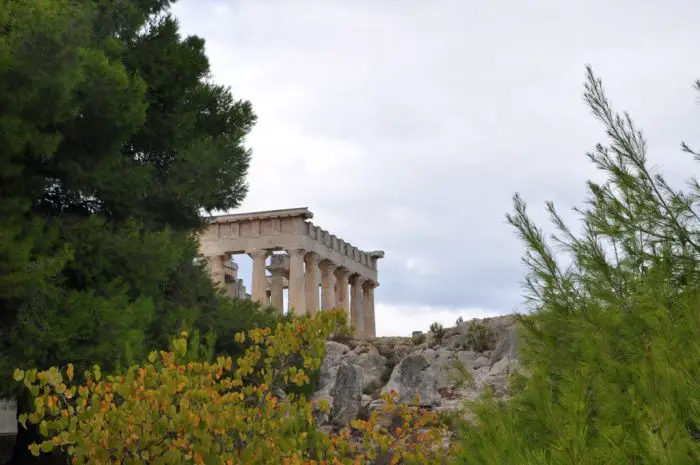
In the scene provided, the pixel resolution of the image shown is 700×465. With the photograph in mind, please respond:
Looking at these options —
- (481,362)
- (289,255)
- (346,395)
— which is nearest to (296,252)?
(289,255)

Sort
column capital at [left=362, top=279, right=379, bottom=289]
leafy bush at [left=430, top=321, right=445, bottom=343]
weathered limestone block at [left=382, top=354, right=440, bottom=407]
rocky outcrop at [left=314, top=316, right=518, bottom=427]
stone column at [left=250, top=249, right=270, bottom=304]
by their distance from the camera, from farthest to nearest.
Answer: column capital at [left=362, top=279, right=379, bottom=289]
stone column at [left=250, top=249, right=270, bottom=304]
leafy bush at [left=430, top=321, right=445, bottom=343]
weathered limestone block at [left=382, top=354, right=440, bottom=407]
rocky outcrop at [left=314, top=316, right=518, bottom=427]

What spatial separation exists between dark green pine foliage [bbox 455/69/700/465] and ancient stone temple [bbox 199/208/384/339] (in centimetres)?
3072

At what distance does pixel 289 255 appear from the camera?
39.9 m

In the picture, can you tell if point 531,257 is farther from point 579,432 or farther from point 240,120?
point 240,120

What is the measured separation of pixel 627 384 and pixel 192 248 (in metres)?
15.2

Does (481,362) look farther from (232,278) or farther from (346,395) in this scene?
(232,278)

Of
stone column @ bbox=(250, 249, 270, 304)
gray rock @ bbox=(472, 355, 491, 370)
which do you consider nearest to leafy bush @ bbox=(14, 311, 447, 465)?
gray rock @ bbox=(472, 355, 491, 370)

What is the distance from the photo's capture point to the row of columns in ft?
127

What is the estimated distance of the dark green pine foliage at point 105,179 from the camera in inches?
516

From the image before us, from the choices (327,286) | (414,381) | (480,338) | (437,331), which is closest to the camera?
(414,381)

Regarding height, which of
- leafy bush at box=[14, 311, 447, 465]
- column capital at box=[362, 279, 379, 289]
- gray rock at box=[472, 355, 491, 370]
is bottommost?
leafy bush at box=[14, 311, 447, 465]

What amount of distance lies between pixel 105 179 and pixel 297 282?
76.9 ft

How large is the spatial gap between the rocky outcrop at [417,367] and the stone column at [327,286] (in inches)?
421

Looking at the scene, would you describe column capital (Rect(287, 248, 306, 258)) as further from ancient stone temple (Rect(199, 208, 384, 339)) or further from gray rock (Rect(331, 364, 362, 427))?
gray rock (Rect(331, 364, 362, 427))
